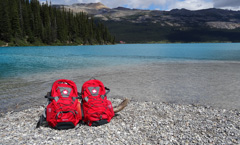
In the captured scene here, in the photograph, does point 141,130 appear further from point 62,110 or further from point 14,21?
point 14,21

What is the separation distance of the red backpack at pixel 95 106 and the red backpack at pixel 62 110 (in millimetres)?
290

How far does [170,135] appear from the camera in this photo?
5.79 metres

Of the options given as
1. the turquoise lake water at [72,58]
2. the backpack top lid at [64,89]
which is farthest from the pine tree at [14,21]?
the backpack top lid at [64,89]

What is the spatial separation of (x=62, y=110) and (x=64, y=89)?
99cm

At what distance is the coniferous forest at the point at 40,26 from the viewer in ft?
261

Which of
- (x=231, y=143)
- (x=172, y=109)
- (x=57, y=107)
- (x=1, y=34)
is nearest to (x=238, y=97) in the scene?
(x=172, y=109)

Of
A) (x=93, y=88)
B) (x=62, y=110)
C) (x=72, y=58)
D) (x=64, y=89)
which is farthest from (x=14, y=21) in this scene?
(x=62, y=110)

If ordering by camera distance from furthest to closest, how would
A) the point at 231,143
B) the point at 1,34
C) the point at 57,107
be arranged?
the point at 1,34 < the point at 57,107 < the point at 231,143

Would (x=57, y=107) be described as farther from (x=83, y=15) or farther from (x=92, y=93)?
(x=83, y=15)

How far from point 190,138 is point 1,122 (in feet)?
Result: 21.1

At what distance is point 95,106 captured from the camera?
6.71 metres

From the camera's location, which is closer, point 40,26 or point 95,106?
point 95,106

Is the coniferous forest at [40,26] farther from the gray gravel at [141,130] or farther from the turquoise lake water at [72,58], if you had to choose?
the gray gravel at [141,130]

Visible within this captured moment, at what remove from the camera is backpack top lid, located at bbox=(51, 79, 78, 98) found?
6773 mm
